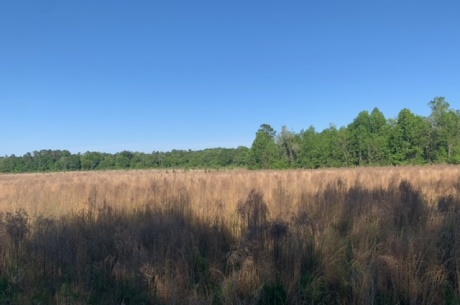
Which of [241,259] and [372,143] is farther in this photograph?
[372,143]

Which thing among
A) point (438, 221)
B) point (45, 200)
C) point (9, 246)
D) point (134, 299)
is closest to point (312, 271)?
point (134, 299)

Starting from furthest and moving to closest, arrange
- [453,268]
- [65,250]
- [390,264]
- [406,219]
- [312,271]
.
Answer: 1. [406,219]
2. [65,250]
3. [312,271]
4. [453,268]
5. [390,264]

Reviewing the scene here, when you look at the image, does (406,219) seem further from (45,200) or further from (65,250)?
(45,200)

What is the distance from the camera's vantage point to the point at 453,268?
4.17 m

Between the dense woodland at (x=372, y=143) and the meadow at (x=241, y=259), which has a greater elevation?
the dense woodland at (x=372, y=143)

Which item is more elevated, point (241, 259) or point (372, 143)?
point (372, 143)

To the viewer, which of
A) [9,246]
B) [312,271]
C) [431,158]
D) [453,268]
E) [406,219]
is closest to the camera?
[453,268]

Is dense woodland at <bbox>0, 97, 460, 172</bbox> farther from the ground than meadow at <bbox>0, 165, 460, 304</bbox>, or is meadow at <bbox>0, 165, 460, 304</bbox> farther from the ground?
dense woodland at <bbox>0, 97, 460, 172</bbox>

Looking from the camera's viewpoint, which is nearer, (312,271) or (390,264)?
(390,264)

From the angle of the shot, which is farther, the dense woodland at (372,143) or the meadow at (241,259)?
the dense woodland at (372,143)

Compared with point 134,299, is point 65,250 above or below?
above

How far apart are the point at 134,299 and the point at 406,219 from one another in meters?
4.63

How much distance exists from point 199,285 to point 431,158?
52.3 meters

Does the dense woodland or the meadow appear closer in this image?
the meadow
